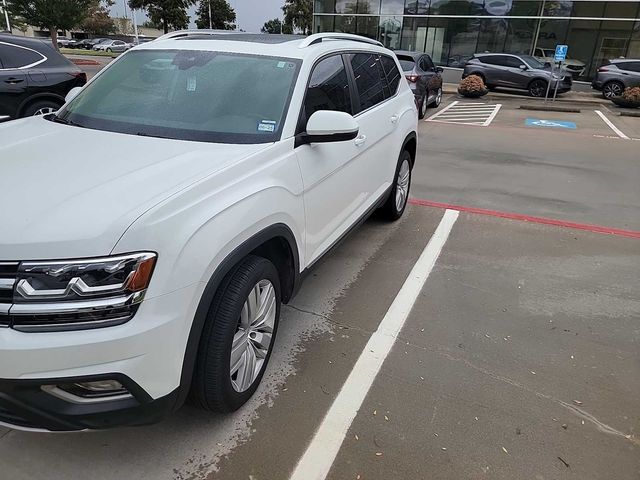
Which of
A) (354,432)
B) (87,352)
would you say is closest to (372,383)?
(354,432)

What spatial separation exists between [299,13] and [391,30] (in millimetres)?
48284

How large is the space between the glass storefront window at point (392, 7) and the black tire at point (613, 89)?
11324mm

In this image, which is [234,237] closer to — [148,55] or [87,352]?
[87,352]

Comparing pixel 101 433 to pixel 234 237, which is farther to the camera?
pixel 101 433

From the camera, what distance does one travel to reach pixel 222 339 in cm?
222

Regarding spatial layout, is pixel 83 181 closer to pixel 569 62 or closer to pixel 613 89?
pixel 613 89

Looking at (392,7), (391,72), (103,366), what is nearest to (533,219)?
(391,72)

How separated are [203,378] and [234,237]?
2.12ft

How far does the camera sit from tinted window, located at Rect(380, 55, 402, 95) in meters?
4.91

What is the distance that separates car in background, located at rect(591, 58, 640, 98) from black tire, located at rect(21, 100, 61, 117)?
67.9ft

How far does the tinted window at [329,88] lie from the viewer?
3189 millimetres

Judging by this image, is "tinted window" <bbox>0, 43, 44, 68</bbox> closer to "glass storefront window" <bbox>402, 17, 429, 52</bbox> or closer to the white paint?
the white paint

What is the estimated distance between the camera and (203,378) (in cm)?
226

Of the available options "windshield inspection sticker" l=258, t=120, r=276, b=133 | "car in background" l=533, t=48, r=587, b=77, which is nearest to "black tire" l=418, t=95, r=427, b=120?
"windshield inspection sticker" l=258, t=120, r=276, b=133
